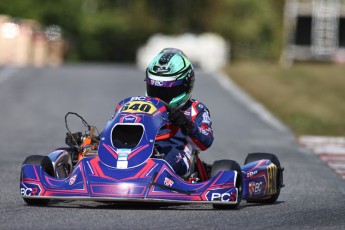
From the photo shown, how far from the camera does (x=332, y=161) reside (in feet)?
45.8

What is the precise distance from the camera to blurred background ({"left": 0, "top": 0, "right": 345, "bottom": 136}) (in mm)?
25375

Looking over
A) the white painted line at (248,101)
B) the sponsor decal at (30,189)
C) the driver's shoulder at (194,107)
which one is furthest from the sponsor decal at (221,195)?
the white painted line at (248,101)

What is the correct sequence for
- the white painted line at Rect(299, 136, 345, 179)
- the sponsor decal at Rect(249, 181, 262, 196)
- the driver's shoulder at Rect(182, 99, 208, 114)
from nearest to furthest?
the sponsor decal at Rect(249, 181, 262, 196) → the driver's shoulder at Rect(182, 99, 208, 114) → the white painted line at Rect(299, 136, 345, 179)

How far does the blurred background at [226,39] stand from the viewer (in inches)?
999

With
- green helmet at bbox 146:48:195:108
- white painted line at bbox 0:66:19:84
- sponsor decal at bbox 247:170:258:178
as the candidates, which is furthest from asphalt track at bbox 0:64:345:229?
green helmet at bbox 146:48:195:108

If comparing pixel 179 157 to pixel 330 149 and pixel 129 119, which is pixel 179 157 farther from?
pixel 330 149

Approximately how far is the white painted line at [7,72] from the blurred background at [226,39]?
583 centimetres

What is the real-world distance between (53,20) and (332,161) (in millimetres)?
47313

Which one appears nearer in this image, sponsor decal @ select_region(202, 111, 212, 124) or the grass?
sponsor decal @ select_region(202, 111, 212, 124)

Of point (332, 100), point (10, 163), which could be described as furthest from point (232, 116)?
point (10, 163)

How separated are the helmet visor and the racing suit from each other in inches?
5.7

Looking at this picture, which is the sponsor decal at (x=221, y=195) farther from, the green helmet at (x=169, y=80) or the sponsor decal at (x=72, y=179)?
the green helmet at (x=169, y=80)

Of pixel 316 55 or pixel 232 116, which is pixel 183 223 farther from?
pixel 316 55

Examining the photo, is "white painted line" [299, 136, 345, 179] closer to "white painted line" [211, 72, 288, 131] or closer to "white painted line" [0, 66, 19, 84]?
"white painted line" [211, 72, 288, 131]
